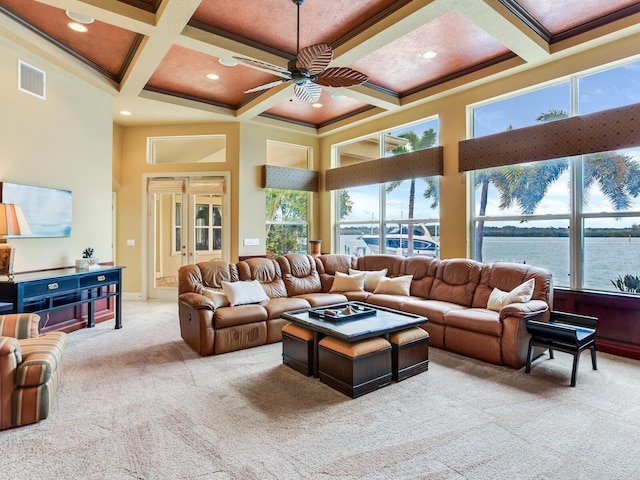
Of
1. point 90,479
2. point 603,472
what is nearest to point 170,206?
point 90,479

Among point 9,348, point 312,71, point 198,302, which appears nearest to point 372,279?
point 198,302

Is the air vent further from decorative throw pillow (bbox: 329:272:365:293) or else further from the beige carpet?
decorative throw pillow (bbox: 329:272:365:293)

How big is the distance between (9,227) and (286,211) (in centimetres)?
485

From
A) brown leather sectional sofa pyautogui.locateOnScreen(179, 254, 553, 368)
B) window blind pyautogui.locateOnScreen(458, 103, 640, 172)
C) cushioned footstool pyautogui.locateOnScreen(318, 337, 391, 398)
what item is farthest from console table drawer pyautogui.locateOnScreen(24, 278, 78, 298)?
window blind pyautogui.locateOnScreen(458, 103, 640, 172)

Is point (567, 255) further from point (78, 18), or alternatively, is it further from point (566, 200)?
point (78, 18)

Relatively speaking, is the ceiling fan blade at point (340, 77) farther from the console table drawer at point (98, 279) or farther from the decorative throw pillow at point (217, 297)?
the console table drawer at point (98, 279)

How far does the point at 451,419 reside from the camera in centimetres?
251

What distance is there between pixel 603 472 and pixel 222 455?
2.18 m

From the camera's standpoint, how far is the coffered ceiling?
343 cm

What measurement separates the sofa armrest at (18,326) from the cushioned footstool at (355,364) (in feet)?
8.00

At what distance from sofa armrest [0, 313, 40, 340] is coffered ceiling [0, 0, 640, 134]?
111 inches

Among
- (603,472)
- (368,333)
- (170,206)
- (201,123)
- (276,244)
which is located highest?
(201,123)

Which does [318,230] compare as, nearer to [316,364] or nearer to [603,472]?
[316,364]

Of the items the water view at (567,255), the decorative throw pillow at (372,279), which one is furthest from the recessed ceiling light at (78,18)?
the water view at (567,255)
